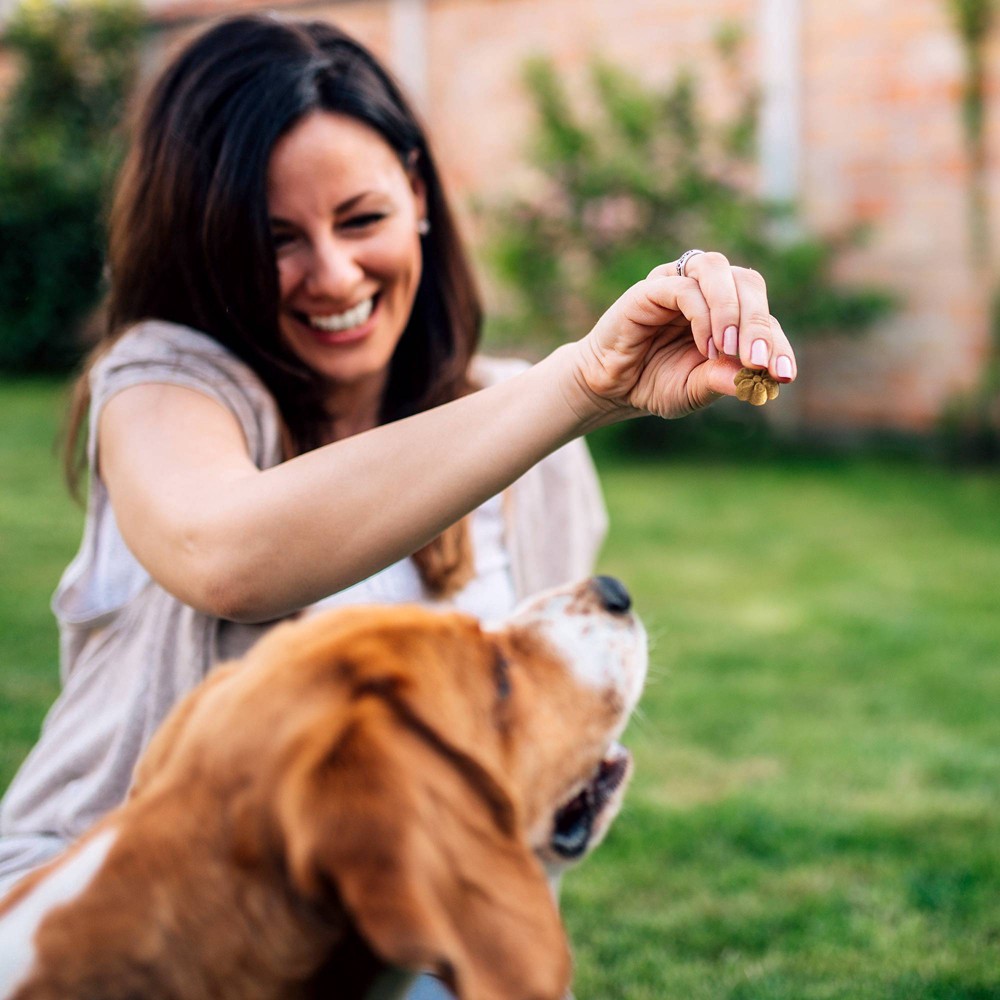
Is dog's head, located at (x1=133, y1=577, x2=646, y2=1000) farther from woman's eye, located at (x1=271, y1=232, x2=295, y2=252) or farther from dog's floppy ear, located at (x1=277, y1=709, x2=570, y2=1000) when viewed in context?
woman's eye, located at (x1=271, y1=232, x2=295, y2=252)

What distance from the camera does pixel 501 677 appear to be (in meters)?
1.93

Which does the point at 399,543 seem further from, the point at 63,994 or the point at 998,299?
the point at 998,299

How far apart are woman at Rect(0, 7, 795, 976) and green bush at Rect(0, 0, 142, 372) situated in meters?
10.9

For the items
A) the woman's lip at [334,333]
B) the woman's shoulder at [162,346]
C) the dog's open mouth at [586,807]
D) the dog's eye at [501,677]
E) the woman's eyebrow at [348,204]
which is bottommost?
the dog's open mouth at [586,807]

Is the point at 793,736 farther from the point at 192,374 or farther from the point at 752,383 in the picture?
the point at 752,383

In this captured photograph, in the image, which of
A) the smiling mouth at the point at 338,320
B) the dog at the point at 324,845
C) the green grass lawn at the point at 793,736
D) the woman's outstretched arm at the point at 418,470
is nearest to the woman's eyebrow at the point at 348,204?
the smiling mouth at the point at 338,320

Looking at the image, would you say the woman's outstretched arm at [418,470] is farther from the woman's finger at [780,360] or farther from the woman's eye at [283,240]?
the woman's eye at [283,240]

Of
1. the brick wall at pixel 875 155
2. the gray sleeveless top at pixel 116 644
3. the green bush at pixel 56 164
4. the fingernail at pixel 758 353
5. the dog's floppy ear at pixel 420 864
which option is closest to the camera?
the dog's floppy ear at pixel 420 864

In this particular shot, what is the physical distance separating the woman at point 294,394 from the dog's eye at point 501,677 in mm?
246

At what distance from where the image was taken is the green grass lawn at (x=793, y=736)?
3.38 meters

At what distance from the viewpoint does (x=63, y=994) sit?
1.65 meters

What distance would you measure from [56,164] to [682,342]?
12.5 meters

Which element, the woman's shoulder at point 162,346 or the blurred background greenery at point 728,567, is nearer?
the woman's shoulder at point 162,346

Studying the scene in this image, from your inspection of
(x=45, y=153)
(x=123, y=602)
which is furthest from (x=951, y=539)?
(x=45, y=153)
